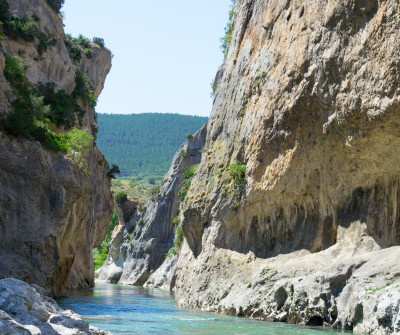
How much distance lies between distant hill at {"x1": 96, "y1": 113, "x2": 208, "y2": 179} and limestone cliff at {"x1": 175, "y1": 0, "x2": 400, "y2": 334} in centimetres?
12432

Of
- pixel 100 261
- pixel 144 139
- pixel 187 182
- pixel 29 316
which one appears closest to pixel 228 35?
pixel 187 182

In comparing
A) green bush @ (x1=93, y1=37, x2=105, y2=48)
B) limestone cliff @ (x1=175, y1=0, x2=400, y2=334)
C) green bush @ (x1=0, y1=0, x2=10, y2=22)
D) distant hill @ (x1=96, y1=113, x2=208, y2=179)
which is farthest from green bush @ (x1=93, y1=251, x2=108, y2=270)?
limestone cliff @ (x1=175, y1=0, x2=400, y2=334)

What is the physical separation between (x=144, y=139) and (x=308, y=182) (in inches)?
5723

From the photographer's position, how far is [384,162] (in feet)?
63.0

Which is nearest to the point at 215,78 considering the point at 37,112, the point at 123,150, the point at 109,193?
the point at 109,193

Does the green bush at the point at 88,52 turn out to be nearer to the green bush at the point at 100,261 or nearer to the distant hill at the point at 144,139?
the green bush at the point at 100,261

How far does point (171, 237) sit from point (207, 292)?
136 ft

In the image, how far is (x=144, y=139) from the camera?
166m

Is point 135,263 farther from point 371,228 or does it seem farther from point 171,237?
point 371,228

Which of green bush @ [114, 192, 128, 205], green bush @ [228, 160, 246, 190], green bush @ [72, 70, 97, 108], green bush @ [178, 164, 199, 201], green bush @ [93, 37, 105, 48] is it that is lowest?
green bush @ [228, 160, 246, 190]

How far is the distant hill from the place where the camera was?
515 ft

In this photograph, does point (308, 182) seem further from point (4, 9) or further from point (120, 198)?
point (120, 198)

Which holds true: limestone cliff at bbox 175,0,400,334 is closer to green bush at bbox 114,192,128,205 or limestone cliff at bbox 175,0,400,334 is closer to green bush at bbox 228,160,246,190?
green bush at bbox 228,160,246,190

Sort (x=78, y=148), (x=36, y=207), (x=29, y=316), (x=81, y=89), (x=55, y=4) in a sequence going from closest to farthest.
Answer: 1. (x=29, y=316)
2. (x=36, y=207)
3. (x=78, y=148)
4. (x=55, y=4)
5. (x=81, y=89)
